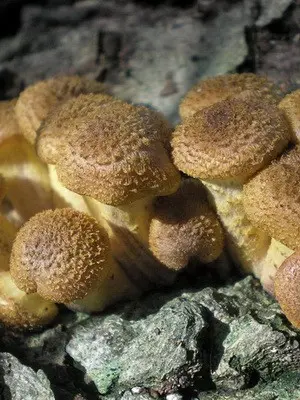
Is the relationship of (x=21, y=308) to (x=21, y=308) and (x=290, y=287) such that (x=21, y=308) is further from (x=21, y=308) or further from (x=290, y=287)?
(x=290, y=287)

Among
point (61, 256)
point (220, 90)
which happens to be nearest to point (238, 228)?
point (220, 90)

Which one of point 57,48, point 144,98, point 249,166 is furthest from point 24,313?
point 57,48

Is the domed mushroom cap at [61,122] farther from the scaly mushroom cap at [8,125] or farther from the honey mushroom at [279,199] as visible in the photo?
the honey mushroom at [279,199]

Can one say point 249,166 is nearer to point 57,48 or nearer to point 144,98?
point 144,98

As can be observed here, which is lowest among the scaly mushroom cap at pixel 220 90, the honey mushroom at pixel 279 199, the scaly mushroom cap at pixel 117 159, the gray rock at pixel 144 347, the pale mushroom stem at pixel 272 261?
the pale mushroom stem at pixel 272 261

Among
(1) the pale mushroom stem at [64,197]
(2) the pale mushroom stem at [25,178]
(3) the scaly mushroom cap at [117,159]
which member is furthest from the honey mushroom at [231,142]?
(2) the pale mushroom stem at [25,178]

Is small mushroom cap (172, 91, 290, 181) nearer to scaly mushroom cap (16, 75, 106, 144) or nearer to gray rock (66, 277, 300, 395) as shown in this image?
gray rock (66, 277, 300, 395)

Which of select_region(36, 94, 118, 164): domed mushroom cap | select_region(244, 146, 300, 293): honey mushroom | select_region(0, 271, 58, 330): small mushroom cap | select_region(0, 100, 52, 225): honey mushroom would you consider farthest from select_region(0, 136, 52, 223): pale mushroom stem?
select_region(244, 146, 300, 293): honey mushroom
